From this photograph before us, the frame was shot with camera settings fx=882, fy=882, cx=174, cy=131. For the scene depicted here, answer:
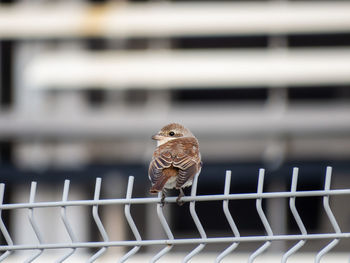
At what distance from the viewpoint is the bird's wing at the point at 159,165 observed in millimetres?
4200

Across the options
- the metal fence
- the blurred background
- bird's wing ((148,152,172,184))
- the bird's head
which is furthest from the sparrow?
the blurred background

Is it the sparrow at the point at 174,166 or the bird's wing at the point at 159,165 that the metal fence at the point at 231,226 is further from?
the bird's wing at the point at 159,165

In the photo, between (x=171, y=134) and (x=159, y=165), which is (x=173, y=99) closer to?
(x=171, y=134)

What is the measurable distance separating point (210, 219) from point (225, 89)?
1.81m

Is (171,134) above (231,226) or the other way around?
above

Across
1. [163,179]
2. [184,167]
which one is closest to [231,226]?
[163,179]

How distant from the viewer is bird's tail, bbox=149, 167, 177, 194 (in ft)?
12.9

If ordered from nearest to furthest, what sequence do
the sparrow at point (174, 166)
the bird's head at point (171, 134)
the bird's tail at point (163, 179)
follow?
the bird's tail at point (163, 179) → the sparrow at point (174, 166) → the bird's head at point (171, 134)

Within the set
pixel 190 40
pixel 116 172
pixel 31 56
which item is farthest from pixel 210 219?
pixel 31 56

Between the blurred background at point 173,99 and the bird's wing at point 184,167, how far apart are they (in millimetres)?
7181

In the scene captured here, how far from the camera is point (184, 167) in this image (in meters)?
4.27

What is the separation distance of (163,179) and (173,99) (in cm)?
823

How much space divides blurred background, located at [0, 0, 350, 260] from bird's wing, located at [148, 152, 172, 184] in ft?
23.3

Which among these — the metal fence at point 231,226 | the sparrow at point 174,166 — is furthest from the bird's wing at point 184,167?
the metal fence at point 231,226
